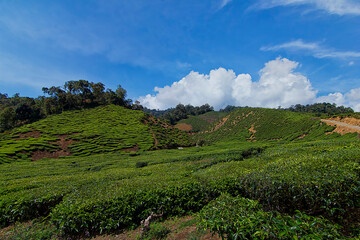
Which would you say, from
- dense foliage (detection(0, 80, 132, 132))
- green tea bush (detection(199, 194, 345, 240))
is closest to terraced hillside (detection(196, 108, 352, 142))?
green tea bush (detection(199, 194, 345, 240))

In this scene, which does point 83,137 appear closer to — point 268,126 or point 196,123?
point 268,126

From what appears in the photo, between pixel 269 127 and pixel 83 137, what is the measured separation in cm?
5194

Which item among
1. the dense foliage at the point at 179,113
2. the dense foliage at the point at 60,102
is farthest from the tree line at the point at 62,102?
the dense foliage at the point at 179,113

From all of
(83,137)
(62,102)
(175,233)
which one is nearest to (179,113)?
(62,102)

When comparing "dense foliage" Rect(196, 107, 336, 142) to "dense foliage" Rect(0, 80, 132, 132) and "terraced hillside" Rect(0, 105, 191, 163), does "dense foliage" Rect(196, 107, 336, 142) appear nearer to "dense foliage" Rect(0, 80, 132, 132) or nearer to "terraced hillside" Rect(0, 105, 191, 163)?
"terraced hillside" Rect(0, 105, 191, 163)

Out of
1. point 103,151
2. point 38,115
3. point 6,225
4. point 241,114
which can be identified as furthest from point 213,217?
point 38,115

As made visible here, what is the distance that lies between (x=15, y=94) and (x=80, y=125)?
12652cm

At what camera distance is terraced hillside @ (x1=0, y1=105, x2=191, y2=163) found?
97.7ft

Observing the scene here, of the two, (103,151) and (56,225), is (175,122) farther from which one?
(56,225)

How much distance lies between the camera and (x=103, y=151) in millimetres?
32156

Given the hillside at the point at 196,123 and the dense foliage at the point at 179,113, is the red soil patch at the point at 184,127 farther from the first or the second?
the dense foliage at the point at 179,113

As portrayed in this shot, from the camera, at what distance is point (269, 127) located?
47.3m

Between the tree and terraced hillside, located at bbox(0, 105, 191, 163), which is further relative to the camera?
the tree

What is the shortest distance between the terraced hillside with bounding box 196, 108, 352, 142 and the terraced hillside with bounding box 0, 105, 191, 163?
19040 mm
